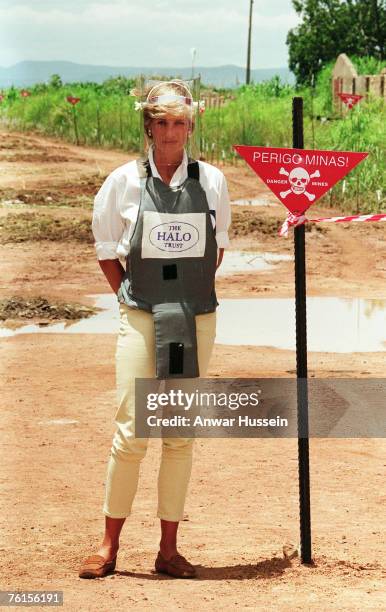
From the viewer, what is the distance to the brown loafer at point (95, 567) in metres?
5.34

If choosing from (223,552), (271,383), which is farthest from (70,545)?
(271,383)

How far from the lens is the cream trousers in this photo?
5.13 meters

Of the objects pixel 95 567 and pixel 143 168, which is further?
pixel 95 567

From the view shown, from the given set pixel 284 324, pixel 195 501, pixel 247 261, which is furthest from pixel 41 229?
pixel 195 501

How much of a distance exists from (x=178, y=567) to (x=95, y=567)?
33 centimetres

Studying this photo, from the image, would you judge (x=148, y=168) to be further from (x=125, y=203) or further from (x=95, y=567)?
(x=95, y=567)

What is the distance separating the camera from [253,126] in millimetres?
28125

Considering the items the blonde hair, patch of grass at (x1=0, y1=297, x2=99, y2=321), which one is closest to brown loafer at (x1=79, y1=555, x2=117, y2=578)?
the blonde hair

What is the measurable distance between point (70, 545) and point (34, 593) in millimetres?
816

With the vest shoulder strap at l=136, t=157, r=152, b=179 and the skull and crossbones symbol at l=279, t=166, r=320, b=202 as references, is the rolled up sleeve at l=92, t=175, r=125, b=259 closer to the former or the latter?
the vest shoulder strap at l=136, t=157, r=152, b=179

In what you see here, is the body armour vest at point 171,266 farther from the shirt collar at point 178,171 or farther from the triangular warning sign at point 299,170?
the triangular warning sign at point 299,170

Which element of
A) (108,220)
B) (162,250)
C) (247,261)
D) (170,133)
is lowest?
(247,261)

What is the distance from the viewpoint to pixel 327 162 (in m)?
5.57

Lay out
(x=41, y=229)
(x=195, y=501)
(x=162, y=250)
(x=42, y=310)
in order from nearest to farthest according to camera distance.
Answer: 1. (x=162, y=250)
2. (x=195, y=501)
3. (x=42, y=310)
4. (x=41, y=229)
